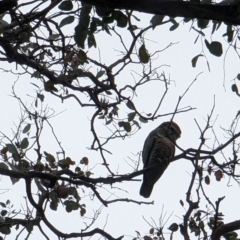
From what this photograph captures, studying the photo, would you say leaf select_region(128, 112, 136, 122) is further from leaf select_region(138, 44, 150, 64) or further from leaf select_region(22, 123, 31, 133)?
leaf select_region(22, 123, 31, 133)

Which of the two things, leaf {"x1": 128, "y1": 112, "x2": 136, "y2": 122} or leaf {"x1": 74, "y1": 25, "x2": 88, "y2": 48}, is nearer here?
leaf {"x1": 74, "y1": 25, "x2": 88, "y2": 48}

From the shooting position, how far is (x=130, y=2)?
7.80 feet

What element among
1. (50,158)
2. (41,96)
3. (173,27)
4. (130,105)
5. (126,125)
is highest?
(41,96)

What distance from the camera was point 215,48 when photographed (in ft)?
8.65

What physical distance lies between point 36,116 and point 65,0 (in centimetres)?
211

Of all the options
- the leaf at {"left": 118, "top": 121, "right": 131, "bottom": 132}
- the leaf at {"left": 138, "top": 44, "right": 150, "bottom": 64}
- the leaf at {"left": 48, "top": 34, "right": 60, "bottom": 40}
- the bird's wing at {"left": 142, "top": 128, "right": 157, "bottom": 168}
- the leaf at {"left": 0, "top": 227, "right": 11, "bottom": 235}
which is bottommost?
the leaf at {"left": 0, "top": 227, "right": 11, "bottom": 235}

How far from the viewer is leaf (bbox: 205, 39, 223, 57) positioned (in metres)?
2.63

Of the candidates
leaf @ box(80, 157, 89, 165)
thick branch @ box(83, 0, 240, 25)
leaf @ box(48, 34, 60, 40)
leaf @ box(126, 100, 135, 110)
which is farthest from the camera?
leaf @ box(126, 100, 135, 110)

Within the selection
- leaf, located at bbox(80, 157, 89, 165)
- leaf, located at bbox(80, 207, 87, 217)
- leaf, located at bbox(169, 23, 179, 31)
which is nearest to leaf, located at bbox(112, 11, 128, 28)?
leaf, located at bbox(169, 23, 179, 31)

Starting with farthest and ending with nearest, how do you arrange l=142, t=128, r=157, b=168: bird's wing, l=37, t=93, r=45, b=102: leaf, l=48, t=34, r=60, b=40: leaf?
1. l=142, t=128, r=157, b=168: bird's wing
2. l=37, t=93, r=45, b=102: leaf
3. l=48, t=34, r=60, b=40: leaf

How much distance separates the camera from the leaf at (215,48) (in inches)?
104

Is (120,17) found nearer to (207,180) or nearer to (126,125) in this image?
(207,180)

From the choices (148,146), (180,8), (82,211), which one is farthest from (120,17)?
(148,146)

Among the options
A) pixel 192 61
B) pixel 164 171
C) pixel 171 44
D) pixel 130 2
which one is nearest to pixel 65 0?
pixel 130 2
